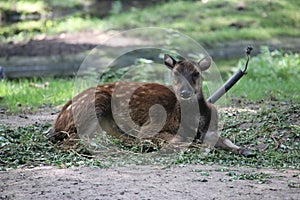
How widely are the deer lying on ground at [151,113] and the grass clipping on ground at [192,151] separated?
12.9 inches

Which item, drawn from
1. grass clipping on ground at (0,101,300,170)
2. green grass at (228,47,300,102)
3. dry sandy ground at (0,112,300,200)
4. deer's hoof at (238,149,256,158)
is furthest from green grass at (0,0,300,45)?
dry sandy ground at (0,112,300,200)

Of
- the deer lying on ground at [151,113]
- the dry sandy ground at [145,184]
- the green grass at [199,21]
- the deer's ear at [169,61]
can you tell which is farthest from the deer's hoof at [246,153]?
the green grass at [199,21]

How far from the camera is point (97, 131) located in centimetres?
771

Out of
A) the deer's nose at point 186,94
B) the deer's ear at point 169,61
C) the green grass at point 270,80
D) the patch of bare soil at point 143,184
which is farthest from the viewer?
the green grass at point 270,80

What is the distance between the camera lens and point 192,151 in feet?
23.3

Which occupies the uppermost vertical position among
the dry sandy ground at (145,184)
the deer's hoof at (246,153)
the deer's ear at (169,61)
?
the deer's ear at (169,61)

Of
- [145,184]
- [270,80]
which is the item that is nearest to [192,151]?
[145,184]

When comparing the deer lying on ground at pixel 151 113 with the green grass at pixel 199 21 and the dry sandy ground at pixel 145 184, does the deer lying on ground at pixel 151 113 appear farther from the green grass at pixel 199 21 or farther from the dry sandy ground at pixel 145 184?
the green grass at pixel 199 21

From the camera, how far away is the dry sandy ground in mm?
5309

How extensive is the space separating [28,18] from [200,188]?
1464 cm

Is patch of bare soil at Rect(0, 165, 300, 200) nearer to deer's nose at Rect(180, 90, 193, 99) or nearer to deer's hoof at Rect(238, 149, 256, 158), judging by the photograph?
deer's hoof at Rect(238, 149, 256, 158)

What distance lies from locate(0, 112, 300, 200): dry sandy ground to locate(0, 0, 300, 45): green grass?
11.2 meters

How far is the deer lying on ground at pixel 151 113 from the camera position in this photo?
299 inches

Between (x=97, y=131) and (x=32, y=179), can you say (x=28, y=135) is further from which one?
(x=32, y=179)
